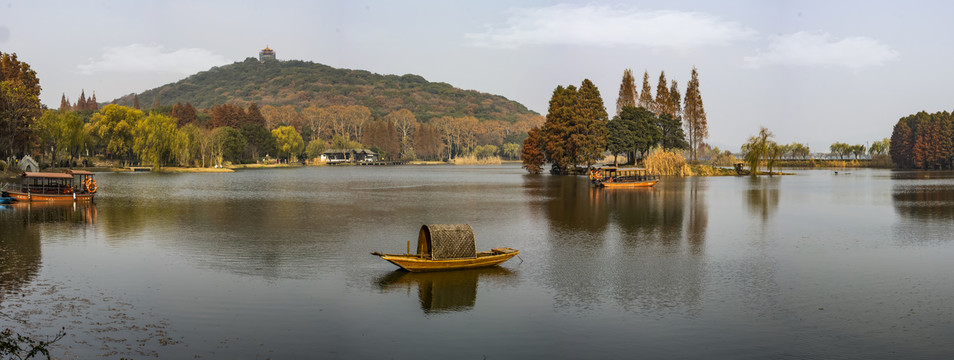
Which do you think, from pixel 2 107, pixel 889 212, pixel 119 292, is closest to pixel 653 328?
pixel 119 292

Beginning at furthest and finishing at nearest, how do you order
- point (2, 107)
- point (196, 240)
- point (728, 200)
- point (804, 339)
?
point (2, 107) < point (728, 200) < point (196, 240) < point (804, 339)

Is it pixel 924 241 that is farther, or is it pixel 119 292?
pixel 924 241

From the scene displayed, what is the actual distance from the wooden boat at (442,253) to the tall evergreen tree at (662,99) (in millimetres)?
106497

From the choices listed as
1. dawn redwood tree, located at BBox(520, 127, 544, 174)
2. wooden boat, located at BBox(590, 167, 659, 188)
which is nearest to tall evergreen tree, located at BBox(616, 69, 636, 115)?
dawn redwood tree, located at BBox(520, 127, 544, 174)

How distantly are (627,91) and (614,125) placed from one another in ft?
62.2

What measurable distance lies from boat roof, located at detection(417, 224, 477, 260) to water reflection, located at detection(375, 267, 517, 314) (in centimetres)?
67

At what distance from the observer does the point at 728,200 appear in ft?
184

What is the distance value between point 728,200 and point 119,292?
4802cm

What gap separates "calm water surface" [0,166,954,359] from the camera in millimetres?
14914

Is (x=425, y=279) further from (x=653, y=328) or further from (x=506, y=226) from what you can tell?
(x=506, y=226)

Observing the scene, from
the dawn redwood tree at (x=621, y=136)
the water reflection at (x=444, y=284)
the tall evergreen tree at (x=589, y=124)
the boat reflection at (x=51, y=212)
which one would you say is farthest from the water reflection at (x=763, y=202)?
the boat reflection at (x=51, y=212)

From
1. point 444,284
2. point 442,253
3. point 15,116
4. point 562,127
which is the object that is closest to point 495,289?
point 444,284

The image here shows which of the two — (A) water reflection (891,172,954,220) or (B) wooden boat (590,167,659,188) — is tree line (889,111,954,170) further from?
(B) wooden boat (590,167,659,188)

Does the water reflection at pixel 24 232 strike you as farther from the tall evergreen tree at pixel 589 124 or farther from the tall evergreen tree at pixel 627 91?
the tall evergreen tree at pixel 627 91
